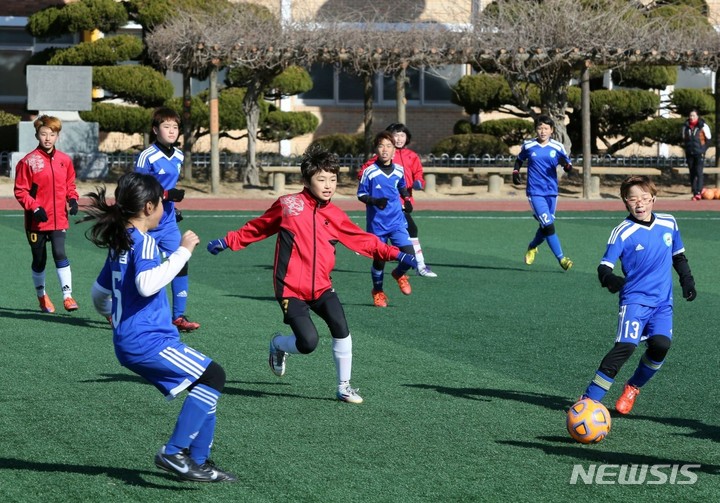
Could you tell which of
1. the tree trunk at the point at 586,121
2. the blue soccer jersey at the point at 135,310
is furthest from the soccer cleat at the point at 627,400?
the tree trunk at the point at 586,121

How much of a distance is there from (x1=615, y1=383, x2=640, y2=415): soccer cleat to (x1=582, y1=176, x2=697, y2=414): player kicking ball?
28cm

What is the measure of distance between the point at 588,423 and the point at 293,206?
2.30 m

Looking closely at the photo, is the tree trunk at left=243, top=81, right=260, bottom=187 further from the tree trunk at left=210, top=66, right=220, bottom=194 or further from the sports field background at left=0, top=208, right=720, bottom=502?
the sports field background at left=0, top=208, right=720, bottom=502

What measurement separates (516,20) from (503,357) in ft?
62.8

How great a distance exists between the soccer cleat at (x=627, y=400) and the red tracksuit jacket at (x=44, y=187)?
5806 mm

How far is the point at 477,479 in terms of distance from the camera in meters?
5.79

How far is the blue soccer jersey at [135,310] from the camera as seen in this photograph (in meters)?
5.45

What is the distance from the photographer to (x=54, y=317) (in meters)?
10.9

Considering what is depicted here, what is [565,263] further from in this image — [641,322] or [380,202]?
[641,322]

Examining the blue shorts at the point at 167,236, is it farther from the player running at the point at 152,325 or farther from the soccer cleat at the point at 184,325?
the player running at the point at 152,325

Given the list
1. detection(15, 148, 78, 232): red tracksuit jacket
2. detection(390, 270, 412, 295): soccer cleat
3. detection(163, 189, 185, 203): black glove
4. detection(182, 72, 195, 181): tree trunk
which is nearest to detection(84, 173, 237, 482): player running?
detection(163, 189, 185, 203): black glove

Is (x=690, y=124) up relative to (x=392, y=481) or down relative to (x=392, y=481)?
up

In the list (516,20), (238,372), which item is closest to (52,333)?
(238,372)

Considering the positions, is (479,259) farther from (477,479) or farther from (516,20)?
(516,20)
